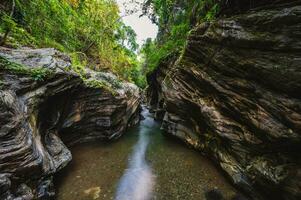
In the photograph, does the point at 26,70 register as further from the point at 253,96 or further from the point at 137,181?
the point at 253,96

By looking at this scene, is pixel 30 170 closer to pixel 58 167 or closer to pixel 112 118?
pixel 58 167

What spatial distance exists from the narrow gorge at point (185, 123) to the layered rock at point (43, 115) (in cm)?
3

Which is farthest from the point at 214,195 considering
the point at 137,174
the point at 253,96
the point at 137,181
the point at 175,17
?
the point at 175,17

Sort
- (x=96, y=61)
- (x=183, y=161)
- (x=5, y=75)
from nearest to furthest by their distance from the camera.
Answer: (x=5, y=75)
(x=183, y=161)
(x=96, y=61)

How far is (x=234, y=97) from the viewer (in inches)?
257

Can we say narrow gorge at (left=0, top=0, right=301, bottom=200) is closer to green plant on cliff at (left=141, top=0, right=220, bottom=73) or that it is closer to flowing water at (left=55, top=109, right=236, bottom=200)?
flowing water at (left=55, top=109, right=236, bottom=200)

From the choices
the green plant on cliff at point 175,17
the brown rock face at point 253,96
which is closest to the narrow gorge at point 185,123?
the brown rock face at point 253,96

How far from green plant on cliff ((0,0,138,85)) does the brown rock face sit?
7.18 meters

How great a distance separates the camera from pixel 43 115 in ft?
21.7

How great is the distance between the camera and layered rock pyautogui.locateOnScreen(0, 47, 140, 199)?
4.32m

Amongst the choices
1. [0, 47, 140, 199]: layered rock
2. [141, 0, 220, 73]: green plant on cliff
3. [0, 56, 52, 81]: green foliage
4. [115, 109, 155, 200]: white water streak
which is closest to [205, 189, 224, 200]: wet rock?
[115, 109, 155, 200]: white water streak

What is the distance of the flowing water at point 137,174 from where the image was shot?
228 inches

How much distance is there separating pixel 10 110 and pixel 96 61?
14591mm

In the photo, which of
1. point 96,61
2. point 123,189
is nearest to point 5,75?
point 123,189
